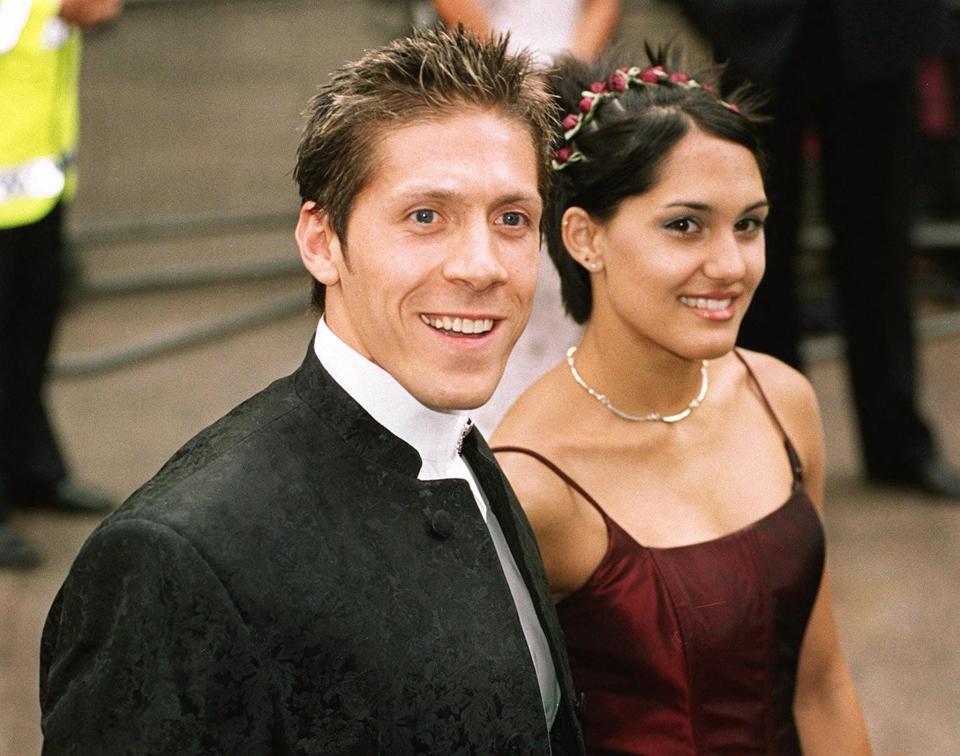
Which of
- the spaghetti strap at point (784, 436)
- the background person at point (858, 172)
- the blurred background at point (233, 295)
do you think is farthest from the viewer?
the background person at point (858, 172)

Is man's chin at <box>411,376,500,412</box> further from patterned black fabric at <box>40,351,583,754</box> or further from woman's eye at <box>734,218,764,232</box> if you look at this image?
woman's eye at <box>734,218,764,232</box>

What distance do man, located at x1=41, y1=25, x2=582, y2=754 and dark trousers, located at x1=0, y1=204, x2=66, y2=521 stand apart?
2.65 meters

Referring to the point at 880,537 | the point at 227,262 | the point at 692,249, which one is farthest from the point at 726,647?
the point at 227,262

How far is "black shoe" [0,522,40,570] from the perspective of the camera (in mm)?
3928

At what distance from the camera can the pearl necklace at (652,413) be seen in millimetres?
2352

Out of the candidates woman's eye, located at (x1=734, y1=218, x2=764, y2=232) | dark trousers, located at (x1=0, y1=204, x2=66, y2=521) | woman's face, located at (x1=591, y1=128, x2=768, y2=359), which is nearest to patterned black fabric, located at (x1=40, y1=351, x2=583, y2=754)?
woman's face, located at (x1=591, y1=128, x2=768, y2=359)

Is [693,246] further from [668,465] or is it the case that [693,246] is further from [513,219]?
[513,219]

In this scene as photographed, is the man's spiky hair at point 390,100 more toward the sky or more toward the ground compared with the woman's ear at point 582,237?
more toward the sky

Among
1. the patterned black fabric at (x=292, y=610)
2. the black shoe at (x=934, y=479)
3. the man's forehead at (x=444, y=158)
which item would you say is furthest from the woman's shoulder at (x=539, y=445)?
the black shoe at (x=934, y=479)

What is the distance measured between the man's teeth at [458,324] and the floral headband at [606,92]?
83 centimetres

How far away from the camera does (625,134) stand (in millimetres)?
2268

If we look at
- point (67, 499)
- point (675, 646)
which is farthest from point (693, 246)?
point (67, 499)

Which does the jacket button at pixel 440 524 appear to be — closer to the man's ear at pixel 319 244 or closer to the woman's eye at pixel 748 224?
the man's ear at pixel 319 244

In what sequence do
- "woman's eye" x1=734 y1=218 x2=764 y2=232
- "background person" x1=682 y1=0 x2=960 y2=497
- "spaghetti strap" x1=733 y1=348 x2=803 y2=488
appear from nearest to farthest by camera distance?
1. "woman's eye" x1=734 y1=218 x2=764 y2=232
2. "spaghetti strap" x1=733 y1=348 x2=803 y2=488
3. "background person" x1=682 y1=0 x2=960 y2=497
